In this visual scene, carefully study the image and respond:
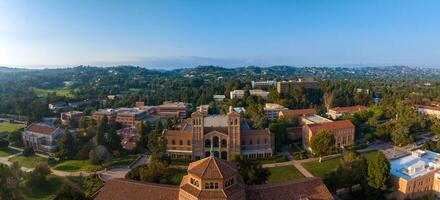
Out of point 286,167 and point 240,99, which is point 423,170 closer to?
point 286,167

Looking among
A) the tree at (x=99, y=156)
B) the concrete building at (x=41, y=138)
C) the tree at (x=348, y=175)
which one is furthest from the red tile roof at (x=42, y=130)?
the tree at (x=348, y=175)

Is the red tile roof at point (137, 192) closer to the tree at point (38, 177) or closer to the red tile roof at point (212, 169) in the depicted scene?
the red tile roof at point (212, 169)

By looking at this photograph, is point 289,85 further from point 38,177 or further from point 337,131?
point 38,177

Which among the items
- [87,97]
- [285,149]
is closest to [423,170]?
[285,149]

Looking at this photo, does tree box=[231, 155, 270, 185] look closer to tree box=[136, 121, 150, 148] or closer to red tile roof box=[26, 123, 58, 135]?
tree box=[136, 121, 150, 148]

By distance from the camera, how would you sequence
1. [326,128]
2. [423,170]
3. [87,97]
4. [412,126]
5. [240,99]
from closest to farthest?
1. [423,170]
2. [326,128]
3. [412,126]
4. [240,99]
5. [87,97]

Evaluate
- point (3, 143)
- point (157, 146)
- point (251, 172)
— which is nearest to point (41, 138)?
point (3, 143)

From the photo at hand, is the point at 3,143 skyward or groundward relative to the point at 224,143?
groundward
